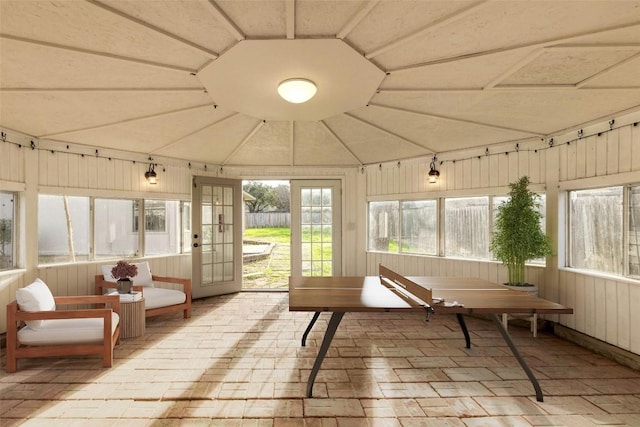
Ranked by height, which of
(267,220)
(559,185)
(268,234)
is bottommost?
(268,234)

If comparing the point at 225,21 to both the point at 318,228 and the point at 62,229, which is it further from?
the point at 318,228

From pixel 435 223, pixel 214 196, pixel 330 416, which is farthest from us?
pixel 214 196

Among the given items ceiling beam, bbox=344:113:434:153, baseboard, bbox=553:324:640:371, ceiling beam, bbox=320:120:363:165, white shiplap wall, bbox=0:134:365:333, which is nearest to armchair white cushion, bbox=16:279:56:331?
white shiplap wall, bbox=0:134:365:333

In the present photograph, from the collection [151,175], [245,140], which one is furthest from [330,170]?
[151,175]

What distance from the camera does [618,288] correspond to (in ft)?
10.9

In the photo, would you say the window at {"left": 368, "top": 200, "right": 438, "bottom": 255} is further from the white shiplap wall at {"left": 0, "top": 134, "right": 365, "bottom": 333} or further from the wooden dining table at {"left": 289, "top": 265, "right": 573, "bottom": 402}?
the wooden dining table at {"left": 289, "top": 265, "right": 573, "bottom": 402}

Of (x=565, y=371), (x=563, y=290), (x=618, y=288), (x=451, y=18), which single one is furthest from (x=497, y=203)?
(x=451, y=18)

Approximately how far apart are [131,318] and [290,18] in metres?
3.63

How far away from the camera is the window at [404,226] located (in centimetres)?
527

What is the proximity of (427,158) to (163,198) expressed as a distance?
4.26 meters

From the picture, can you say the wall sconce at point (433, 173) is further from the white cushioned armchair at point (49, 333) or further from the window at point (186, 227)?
the white cushioned armchair at point (49, 333)

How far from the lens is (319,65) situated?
235 cm

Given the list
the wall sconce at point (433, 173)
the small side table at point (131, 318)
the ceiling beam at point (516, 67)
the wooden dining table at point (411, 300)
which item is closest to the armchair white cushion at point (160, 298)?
the small side table at point (131, 318)

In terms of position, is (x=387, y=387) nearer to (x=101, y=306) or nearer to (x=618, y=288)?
(x=618, y=288)
